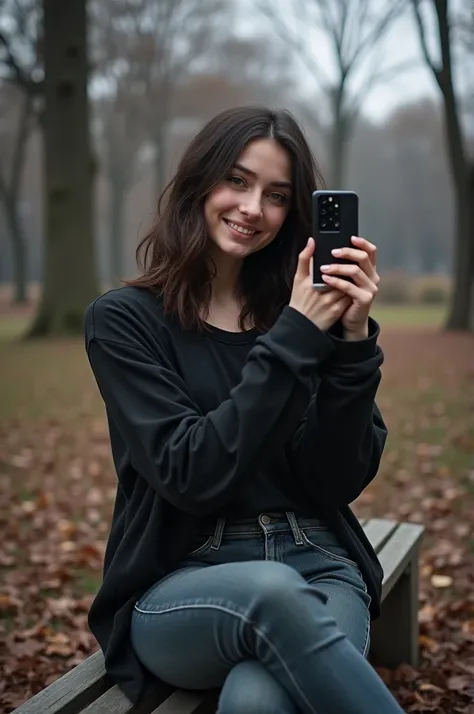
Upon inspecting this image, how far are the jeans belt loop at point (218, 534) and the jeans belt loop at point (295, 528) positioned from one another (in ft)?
0.61

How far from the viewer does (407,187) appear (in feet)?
199

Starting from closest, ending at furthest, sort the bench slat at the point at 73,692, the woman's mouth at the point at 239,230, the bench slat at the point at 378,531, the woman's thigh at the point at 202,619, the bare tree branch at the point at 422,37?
the woman's thigh at the point at 202,619, the bench slat at the point at 73,692, the woman's mouth at the point at 239,230, the bench slat at the point at 378,531, the bare tree branch at the point at 422,37

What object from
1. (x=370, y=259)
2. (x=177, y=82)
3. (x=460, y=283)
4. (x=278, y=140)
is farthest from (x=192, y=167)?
(x=177, y=82)

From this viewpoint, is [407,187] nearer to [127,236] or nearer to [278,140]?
[127,236]

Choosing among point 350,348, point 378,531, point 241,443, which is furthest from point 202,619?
point 378,531

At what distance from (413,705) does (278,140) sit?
2.06m

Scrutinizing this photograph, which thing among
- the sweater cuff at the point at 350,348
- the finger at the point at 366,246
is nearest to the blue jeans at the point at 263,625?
the sweater cuff at the point at 350,348

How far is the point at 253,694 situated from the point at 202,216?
130cm

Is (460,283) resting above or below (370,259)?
below

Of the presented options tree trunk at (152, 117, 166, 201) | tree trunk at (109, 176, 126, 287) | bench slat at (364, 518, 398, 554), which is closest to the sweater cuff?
bench slat at (364, 518, 398, 554)

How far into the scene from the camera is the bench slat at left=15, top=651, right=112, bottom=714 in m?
2.03

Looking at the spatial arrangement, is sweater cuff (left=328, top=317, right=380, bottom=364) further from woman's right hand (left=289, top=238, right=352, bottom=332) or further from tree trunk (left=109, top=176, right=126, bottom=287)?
tree trunk (left=109, top=176, right=126, bottom=287)

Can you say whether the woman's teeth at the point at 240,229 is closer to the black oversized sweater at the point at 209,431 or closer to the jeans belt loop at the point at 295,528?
the black oversized sweater at the point at 209,431

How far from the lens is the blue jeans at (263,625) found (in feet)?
5.92
